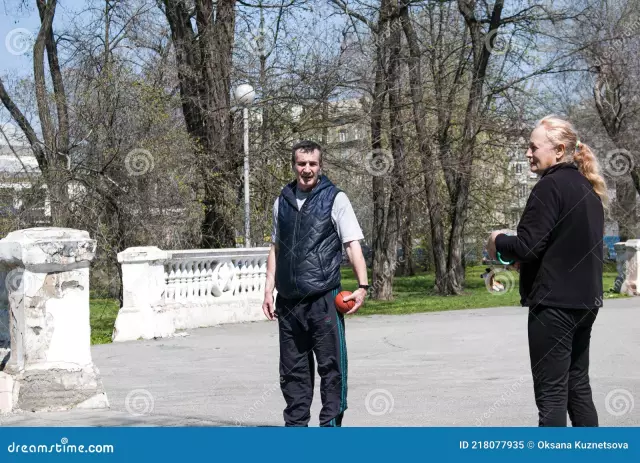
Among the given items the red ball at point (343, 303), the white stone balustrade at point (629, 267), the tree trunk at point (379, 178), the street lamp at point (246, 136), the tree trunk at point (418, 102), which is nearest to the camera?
the red ball at point (343, 303)

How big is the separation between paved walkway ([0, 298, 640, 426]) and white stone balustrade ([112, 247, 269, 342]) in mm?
406

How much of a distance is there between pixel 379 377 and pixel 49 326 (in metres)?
3.31

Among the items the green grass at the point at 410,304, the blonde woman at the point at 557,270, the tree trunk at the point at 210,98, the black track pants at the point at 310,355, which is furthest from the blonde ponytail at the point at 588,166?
the tree trunk at the point at 210,98

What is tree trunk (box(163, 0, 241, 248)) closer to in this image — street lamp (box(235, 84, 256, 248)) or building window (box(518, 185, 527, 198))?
street lamp (box(235, 84, 256, 248))

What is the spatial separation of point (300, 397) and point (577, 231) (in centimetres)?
204

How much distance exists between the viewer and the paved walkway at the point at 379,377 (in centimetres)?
712

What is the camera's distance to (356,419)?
6.95 meters

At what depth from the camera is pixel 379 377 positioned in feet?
31.1

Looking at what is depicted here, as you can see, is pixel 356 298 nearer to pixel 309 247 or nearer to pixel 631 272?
pixel 309 247

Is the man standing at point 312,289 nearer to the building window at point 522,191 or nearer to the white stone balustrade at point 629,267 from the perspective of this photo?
the white stone balustrade at point 629,267

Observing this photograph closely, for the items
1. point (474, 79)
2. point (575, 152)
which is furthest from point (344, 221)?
point (474, 79)

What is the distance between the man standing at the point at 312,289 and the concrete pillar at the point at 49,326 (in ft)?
7.75
